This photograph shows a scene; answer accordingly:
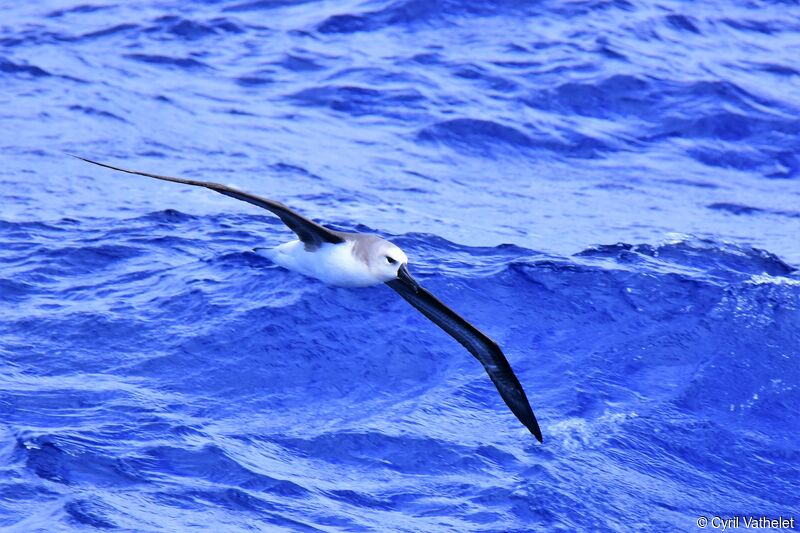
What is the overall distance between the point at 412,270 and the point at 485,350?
3353 mm

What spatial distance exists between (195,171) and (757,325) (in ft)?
25.7

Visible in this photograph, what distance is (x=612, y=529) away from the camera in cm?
1007

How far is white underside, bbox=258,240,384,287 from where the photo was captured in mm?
10062

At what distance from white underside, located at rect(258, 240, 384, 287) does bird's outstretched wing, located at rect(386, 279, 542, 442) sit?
1.66 ft

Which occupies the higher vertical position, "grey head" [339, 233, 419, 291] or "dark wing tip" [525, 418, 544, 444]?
"grey head" [339, 233, 419, 291]

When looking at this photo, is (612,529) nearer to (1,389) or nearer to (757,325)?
(757,325)

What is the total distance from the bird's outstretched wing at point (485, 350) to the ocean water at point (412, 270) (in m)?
0.41

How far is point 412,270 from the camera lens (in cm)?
1389

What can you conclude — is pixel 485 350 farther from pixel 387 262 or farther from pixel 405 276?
pixel 387 262

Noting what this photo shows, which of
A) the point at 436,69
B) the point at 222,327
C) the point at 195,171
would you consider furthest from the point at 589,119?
the point at 222,327

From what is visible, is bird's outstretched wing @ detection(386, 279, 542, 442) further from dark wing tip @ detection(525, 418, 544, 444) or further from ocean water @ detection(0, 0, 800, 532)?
ocean water @ detection(0, 0, 800, 532)

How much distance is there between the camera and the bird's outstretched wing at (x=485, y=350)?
10.4 meters

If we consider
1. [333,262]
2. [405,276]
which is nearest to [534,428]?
[405,276]

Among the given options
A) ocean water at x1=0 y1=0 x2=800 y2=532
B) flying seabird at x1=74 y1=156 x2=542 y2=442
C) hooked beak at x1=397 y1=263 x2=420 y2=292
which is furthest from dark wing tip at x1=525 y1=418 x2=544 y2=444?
hooked beak at x1=397 y1=263 x2=420 y2=292
